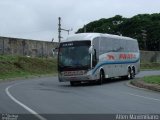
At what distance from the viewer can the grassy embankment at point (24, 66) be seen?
55.9m

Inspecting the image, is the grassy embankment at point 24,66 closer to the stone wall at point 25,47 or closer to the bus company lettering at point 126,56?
the stone wall at point 25,47

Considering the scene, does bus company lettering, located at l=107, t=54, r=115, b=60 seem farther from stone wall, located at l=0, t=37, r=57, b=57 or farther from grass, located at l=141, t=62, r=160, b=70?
grass, located at l=141, t=62, r=160, b=70

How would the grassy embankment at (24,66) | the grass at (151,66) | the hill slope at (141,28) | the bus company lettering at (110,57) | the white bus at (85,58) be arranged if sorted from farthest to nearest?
1. the hill slope at (141,28)
2. the grass at (151,66)
3. the grassy embankment at (24,66)
4. the bus company lettering at (110,57)
5. the white bus at (85,58)

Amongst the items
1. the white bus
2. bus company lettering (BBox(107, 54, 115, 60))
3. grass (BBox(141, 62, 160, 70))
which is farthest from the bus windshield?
grass (BBox(141, 62, 160, 70))

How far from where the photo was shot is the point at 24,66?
60.3 meters

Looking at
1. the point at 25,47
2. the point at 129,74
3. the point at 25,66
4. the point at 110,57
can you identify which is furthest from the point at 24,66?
the point at 110,57

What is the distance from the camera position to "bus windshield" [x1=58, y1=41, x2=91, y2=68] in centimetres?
3312

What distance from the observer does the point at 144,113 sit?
15906mm

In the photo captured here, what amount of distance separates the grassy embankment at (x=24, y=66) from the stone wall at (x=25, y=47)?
1.73 m

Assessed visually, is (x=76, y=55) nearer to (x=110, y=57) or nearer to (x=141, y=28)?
(x=110, y=57)

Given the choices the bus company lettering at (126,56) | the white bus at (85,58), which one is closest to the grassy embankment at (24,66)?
the bus company lettering at (126,56)

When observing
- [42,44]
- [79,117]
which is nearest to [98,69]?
[79,117]

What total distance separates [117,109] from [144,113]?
141 centimetres

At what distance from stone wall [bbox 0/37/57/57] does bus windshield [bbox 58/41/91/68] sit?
2783 cm
